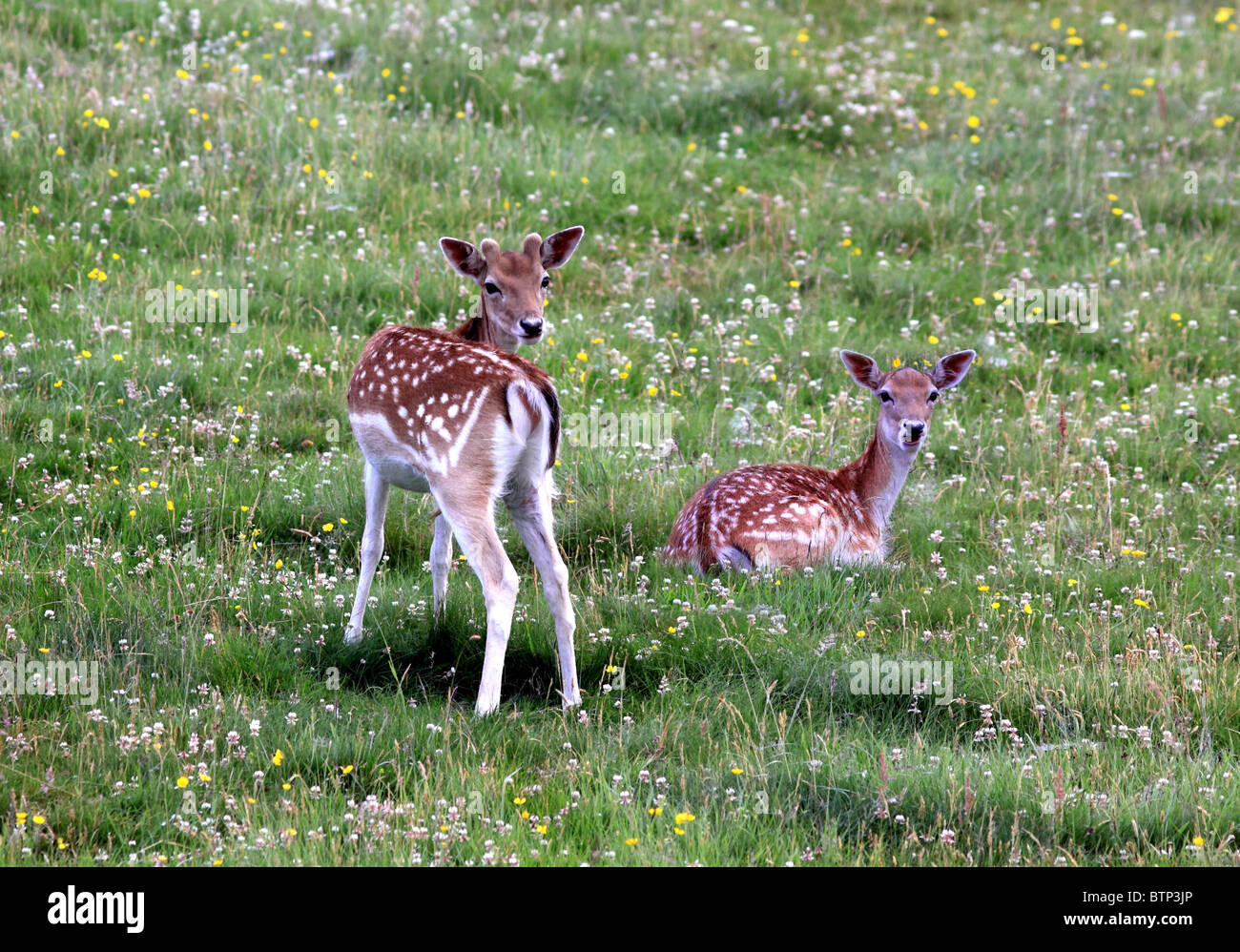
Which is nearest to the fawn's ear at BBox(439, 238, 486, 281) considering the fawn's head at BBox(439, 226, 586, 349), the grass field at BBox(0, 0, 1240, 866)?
the fawn's head at BBox(439, 226, 586, 349)

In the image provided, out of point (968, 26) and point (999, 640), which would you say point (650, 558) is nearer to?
point (999, 640)

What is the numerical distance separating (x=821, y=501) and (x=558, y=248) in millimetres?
2078

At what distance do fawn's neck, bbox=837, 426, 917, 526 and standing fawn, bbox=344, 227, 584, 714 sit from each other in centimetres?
259

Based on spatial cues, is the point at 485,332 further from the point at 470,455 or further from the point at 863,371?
the point at 863,371

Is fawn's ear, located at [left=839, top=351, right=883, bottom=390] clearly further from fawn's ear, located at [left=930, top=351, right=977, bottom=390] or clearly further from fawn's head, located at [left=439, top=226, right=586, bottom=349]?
fawn's head, located at [left=439, top=226, right=586, bottom=349]

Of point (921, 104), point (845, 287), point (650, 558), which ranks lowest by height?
point (650, 558)

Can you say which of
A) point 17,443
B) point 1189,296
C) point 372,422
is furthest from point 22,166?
point 1189,296

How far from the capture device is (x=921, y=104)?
14531 mm

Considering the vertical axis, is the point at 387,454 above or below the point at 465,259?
below

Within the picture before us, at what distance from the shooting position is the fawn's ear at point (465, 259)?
759cm

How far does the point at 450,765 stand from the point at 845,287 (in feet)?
22.6

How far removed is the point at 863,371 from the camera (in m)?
8.85

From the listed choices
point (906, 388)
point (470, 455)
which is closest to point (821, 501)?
point (906, 388)
